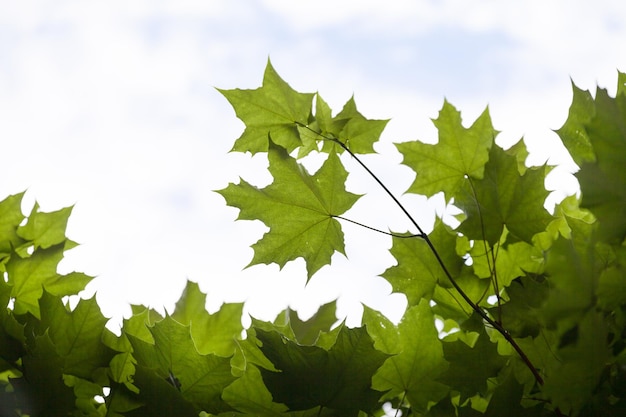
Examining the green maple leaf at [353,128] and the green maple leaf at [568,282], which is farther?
the green maple leaf at [353,128]

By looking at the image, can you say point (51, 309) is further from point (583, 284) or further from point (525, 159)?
point (525, 159)

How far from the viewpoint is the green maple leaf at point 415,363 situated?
28.4 inches

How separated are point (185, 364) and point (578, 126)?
1.58 feet

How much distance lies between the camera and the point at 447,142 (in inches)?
35.6

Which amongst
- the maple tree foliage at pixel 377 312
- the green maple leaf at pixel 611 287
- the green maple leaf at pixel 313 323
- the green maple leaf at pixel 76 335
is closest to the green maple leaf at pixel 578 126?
the maple tree foliage at pixel 377 312

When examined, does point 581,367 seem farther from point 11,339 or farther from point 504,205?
point 11,339

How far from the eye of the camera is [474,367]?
2.15ft

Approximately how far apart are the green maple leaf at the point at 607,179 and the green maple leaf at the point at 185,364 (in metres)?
0.36

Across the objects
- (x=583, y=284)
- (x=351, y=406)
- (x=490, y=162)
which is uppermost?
(x=490, y=162)

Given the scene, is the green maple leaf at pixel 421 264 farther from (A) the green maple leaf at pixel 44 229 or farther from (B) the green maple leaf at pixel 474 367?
(A) the green maple leaf at pixel 44 229

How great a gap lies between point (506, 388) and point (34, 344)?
0.46 meters

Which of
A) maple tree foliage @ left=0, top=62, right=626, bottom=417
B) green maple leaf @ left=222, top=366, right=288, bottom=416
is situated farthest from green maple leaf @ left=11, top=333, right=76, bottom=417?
green maple leaf @ left=222, top=366, right=288, bottom=416

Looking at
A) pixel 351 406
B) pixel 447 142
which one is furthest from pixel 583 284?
pixel 447 142

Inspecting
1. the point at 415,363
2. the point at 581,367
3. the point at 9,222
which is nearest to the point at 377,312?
the point at 415,363
